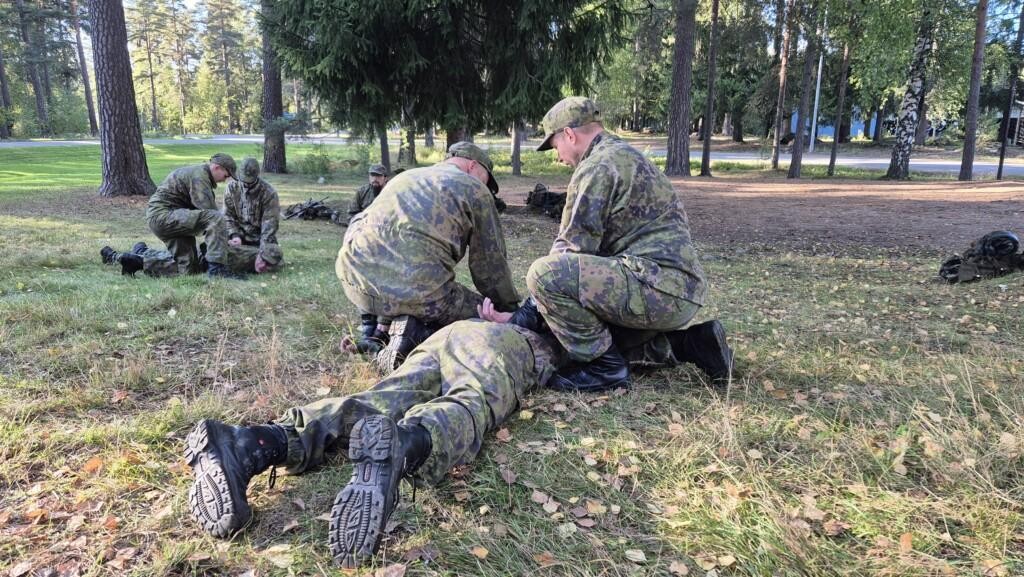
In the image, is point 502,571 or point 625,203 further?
point 625,203

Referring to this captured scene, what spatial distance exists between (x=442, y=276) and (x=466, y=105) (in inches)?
326

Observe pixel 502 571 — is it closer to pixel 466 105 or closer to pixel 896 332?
pixel 896 332

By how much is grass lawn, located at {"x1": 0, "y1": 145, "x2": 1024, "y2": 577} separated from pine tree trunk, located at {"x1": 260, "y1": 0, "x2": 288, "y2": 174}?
13195 mm

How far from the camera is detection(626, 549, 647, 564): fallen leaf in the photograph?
1981 mm

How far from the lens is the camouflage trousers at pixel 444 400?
93.6 inches

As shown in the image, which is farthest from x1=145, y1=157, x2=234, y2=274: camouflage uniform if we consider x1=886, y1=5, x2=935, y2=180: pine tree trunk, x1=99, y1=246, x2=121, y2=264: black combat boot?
x1=886, y1=5, x2=935, y2=180: pine tree trunk

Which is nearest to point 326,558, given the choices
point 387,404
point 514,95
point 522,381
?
point 387,404

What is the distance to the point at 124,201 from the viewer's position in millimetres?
11992

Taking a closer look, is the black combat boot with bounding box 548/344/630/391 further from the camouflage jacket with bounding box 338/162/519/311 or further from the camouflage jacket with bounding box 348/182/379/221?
the camouflage jacket with bounding box 348/182/379/221

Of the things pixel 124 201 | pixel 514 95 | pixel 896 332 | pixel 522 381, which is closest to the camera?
pixel 522 381

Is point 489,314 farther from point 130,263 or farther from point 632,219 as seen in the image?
point 130,263

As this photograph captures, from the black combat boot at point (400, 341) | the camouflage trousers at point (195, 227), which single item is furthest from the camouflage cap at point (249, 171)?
the black combat boot at point (400, 341)

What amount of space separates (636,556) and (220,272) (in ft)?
19.2

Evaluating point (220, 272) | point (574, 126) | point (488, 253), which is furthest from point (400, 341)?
→ point (220, 272)
